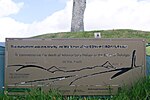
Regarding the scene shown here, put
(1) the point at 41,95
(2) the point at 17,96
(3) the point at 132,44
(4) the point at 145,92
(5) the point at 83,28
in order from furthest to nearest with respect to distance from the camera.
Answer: (5) the point at 83,28, (3) the point at 132,44, (2) the point at 17,96, (4) the point at 145,92, (1) the point at 41,95

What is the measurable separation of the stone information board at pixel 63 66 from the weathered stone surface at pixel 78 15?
10379 mm

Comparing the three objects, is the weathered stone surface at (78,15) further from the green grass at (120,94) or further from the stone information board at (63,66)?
the green grass at (120,94)

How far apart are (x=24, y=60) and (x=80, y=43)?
122 centimetres

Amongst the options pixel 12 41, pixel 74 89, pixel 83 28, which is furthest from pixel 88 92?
pixel 83 28

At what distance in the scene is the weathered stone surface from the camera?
18.7 metres

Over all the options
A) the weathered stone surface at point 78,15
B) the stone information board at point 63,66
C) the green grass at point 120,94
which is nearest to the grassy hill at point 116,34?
the weathered stone surface at point 78,15

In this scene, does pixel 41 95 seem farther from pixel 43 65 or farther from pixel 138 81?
pixel 138 81

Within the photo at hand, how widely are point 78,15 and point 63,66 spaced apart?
420 inches

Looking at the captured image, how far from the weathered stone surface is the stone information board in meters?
10.4

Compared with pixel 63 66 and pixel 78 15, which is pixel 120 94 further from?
pixel 78 15

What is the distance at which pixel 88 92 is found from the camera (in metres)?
8.34

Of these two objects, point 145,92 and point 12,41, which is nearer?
point 145,92

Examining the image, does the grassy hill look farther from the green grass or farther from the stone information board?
the green grass

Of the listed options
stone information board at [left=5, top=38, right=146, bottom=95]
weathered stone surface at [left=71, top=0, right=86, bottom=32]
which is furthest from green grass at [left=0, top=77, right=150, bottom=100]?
weathered stone surface at [left=71, top=0, right=86, bottom=32]
